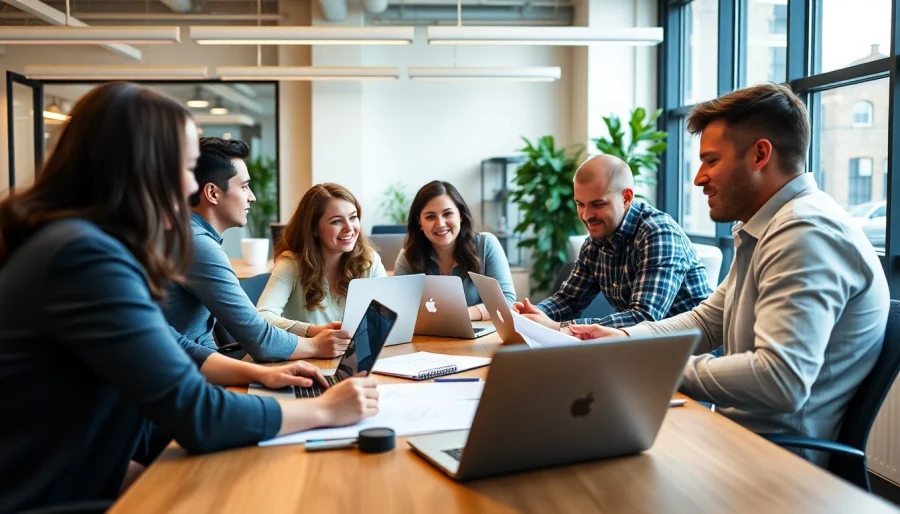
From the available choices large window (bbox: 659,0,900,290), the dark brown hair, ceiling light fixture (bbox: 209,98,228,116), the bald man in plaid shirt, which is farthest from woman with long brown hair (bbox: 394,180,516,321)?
ceiling light fixture (bbox: 209,98,228,116)

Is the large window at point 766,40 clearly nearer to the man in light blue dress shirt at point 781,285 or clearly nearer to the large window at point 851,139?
the large window at point 851,139

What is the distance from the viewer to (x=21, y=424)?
1.25m

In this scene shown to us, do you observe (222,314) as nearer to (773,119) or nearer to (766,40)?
(773,119)

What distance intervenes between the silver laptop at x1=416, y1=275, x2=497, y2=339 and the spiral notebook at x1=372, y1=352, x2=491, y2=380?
325 mm

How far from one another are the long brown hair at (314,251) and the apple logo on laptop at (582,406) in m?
1.91

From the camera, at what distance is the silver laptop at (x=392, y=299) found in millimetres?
2309

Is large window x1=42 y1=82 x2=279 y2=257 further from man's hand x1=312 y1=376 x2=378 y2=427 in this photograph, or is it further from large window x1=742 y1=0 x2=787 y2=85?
man's hand x1=312 y1=376 x2=378 y2=427

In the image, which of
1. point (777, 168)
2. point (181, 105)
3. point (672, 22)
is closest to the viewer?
point (181, 105)

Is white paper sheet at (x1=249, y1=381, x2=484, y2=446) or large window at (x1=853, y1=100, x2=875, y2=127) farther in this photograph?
large window at (x1=853, y1=100, x2=875, y2=127)

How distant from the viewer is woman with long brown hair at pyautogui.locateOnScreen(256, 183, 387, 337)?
299cm

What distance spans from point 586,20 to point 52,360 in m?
6.42

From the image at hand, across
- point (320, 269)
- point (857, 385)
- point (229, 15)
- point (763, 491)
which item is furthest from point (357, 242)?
point (229, 15)

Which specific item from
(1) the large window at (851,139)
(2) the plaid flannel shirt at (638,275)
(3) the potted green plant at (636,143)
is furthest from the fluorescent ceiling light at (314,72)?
(2) the plaid flannel shirt at (638,275)

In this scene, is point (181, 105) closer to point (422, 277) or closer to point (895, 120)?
point (422, 277)
